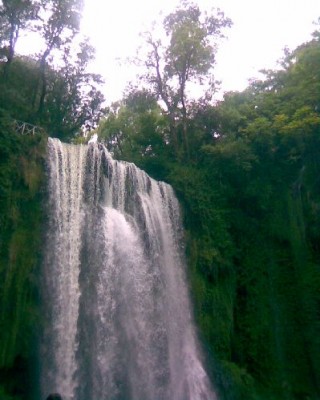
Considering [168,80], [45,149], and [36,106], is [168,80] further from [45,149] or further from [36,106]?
[45,149]

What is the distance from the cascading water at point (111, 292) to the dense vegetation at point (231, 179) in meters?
0.67

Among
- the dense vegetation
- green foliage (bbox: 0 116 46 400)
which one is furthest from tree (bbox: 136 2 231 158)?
green foliage (bbox: 0 116 46 400)

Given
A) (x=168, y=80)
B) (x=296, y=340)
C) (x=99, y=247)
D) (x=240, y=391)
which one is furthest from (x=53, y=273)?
(x=168, y=80)

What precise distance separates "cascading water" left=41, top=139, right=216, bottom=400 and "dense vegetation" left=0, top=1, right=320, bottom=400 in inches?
26.4

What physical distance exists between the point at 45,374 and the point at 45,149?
616 centimetres

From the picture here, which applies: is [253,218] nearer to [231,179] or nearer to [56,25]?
[231,179]

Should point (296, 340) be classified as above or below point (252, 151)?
below

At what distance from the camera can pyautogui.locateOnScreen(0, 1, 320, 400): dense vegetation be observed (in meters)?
16.3

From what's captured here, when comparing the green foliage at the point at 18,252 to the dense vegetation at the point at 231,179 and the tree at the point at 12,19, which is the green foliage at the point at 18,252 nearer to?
the dense vegetation at the point at 231,179

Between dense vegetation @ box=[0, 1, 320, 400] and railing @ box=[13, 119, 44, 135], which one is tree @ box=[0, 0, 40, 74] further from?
railing @ box=[13, 119, 44, 135]

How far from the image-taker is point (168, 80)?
23078mm

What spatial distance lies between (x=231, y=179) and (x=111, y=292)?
28.8 ft

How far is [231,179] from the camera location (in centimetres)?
2028

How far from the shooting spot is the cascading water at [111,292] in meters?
12.0
